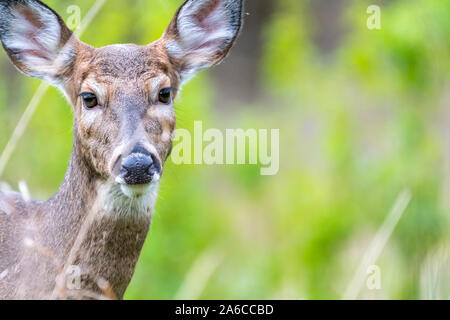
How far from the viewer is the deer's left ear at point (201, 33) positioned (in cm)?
501

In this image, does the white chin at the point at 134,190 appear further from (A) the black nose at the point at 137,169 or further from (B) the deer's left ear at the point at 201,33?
(B) the deer's left ear at the point at 201,33

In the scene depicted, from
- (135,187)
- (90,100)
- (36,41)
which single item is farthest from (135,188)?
(36,41)

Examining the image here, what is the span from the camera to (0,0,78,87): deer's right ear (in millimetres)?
4812

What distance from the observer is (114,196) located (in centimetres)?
450

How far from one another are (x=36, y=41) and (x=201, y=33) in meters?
0.87

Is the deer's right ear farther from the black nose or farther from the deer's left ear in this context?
the black nose

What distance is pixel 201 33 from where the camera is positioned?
5156 millimetres

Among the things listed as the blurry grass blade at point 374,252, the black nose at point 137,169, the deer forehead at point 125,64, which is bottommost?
the blurry grass blade at point 374,252

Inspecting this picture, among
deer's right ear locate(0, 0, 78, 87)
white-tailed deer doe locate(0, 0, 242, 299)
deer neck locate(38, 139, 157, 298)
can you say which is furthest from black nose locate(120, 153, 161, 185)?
deer's right ear locate(0, 0, 78, 87)

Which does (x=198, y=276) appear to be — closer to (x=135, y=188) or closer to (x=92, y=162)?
(x=92, y=162)

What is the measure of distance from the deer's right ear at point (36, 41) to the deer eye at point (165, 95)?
1.77 feet

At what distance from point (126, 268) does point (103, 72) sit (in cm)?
93

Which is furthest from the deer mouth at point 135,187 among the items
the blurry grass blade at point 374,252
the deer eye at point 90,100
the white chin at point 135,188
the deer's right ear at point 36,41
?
the blurry grass blade at point 374,252
